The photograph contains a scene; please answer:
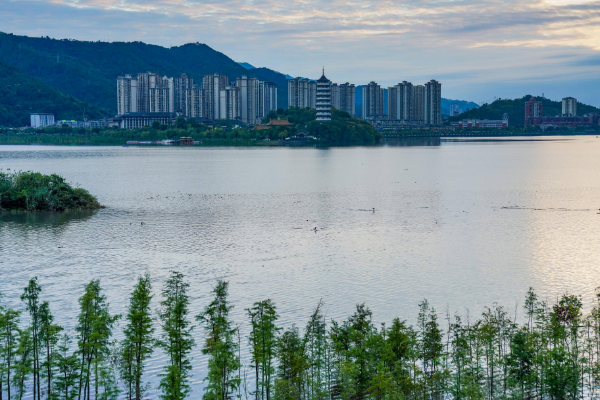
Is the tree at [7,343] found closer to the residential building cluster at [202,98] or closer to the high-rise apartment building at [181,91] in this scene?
the residential building cluster at [202,98]

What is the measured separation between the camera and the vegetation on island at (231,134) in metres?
129

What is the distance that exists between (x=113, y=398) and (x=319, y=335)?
12.7 ft

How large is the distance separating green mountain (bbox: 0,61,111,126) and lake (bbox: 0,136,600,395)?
130 meters

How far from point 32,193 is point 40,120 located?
455ft

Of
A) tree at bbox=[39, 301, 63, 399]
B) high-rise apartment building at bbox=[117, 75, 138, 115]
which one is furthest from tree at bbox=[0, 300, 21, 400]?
high-rise apartment building at bbox=[117, 75, 138, 115]

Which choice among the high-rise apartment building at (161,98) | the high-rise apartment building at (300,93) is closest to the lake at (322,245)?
the high-rise apartment building at (300,93)

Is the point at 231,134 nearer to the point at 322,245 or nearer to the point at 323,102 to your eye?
the point at 323,102

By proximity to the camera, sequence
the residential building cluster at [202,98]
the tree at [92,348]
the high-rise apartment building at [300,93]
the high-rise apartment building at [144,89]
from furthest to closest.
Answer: the high-rise apartment building at [144,89]
the high-rise apartment building at [300,93]
the residential building cluster at [202,98]
the tree at [92,348]

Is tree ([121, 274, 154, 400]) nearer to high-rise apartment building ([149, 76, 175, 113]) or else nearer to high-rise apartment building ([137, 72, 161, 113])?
high-rise apartment building ([149, 76, 175, 113])

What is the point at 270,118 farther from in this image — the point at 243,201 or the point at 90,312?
the point at 90,312

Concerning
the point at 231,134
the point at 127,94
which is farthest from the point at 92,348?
the point at 127,94

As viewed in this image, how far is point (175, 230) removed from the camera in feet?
93.0

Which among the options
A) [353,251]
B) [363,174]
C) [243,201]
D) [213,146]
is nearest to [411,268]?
[353,251]

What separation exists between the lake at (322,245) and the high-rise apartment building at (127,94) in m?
139
